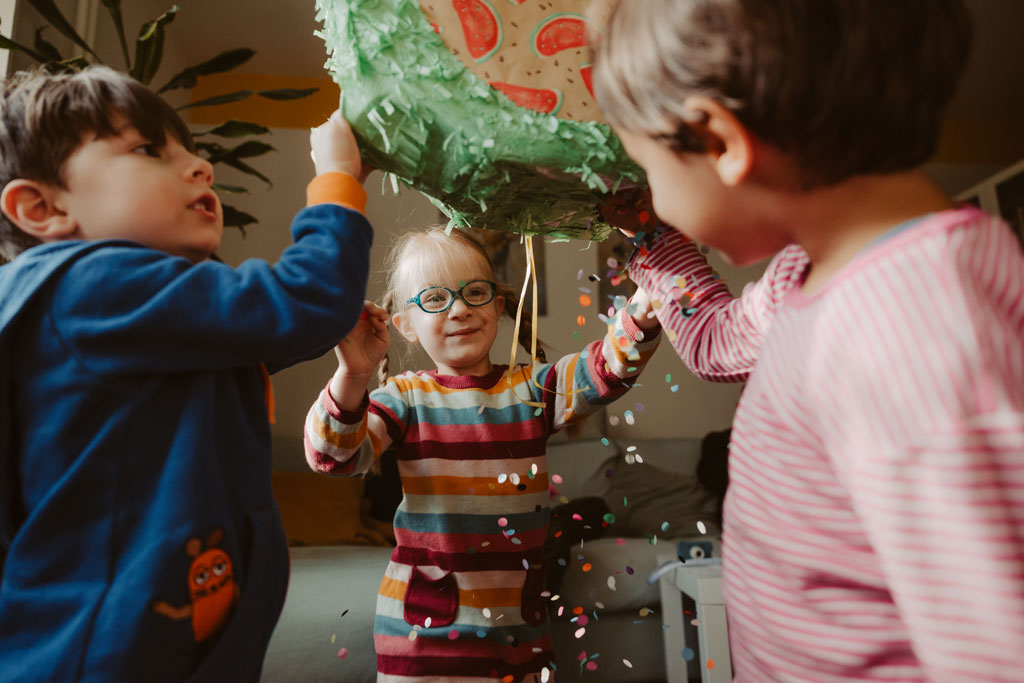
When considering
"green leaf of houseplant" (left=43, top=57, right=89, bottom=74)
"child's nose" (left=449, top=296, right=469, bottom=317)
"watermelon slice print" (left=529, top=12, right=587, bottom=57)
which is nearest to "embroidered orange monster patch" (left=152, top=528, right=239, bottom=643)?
"watermelon slice print" (left=529, top=12, right=587, bottom=57)

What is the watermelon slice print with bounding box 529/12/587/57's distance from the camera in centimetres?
71

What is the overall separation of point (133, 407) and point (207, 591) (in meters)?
0.18

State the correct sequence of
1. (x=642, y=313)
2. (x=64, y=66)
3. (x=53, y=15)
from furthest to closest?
(x=53, y=15)
(x=64, y=66)
(x=642, y=313)

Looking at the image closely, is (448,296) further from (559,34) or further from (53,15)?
(53,15)

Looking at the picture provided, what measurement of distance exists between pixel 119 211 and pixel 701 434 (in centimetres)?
297

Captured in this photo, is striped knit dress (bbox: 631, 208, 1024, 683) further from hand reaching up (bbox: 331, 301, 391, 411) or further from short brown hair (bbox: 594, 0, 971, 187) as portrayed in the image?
hand reaching up (bbox: 331, 301, 391, 411)

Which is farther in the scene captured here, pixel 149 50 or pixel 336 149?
pixel 149 50

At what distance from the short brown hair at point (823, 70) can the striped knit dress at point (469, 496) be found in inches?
21.6

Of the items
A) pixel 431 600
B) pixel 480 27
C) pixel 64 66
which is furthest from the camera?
pixel 64 66

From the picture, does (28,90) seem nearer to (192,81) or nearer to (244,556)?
(244,556)

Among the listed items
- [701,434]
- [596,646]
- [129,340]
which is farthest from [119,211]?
[701,434]

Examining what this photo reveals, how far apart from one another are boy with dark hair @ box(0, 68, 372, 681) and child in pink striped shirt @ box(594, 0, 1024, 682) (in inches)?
13.7

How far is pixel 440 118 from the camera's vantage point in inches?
26.9

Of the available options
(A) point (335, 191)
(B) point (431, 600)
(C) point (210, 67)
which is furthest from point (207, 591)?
(C) point (210, 67)
